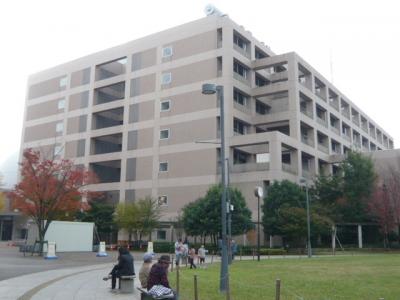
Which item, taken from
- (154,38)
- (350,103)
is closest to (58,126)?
(154,38)

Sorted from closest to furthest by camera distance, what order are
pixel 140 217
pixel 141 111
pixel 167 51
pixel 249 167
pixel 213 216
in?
pixel 213 216 < pixel 249 167 < pixel 140 217 < pixel 167 51 < pixel 141 111

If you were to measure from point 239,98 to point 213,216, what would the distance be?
57.9 ft

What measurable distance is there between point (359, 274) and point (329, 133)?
154 feet

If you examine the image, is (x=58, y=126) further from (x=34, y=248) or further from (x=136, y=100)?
(x=34, y=248)

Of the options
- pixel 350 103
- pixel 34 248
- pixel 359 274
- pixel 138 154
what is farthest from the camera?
pixel 350 103

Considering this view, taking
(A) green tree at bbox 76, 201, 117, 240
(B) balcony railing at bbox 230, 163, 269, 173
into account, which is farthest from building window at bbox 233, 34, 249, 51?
(A) green tree at bbox 76, 201, 117, 240

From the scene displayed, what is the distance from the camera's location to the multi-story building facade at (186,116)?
5106cm

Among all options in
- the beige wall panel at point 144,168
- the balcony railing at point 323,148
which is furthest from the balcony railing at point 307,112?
the beige wall panel at point 144,168

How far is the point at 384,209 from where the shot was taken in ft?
150

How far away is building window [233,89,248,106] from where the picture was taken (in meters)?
53.1

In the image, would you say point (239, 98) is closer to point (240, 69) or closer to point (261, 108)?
point (240, 69)

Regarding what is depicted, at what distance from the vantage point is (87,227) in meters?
43.2

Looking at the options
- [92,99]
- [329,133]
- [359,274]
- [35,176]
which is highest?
[92,99]

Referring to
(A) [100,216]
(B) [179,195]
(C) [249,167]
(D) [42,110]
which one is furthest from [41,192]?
(D) [42,110]
